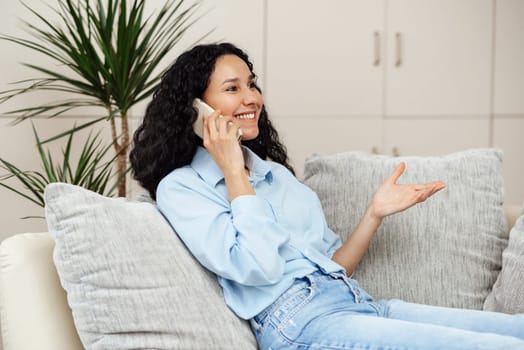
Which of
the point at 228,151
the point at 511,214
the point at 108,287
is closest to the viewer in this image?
the point at 108,287

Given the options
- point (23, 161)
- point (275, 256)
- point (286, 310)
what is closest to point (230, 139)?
point (275, 256)

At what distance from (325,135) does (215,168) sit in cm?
189

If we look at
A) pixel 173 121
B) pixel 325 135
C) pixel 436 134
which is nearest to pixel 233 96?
pixel 173 121

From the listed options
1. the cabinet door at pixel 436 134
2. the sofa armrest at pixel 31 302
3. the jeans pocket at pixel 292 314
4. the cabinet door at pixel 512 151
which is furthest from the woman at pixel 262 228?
the cabinet door at pixel 512 151

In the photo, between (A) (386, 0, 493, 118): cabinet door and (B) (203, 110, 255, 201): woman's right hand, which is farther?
(A) (386, 0, 493, 118): cabinet door

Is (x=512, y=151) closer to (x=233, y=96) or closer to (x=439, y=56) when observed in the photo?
(x=439, y=56)

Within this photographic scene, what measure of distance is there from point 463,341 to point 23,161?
209cm

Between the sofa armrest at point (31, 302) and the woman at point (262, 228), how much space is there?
302 millimetres

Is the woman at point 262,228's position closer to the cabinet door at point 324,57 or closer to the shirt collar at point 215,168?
the shirt collar at point 215,168

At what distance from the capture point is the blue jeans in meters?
1.37

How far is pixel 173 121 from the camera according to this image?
1.77 metres

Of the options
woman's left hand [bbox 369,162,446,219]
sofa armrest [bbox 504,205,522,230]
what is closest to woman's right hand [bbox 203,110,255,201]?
woman's left hand [bbox 369,162,446,219]

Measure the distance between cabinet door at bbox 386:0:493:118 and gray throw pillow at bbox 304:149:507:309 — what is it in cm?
158

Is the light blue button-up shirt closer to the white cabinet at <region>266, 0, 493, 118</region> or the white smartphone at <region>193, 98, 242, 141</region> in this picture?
the white smartphone at <region>193, 98, 242, 141</region>
